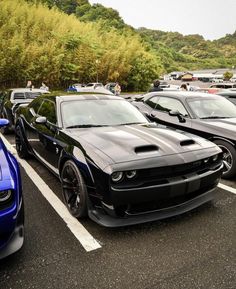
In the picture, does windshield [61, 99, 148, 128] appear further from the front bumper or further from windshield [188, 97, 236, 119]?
windshield [188, 97, 236, 119]

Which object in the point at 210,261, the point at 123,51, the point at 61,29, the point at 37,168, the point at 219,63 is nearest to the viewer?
the point at 210,261

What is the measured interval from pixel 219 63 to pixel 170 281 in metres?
129

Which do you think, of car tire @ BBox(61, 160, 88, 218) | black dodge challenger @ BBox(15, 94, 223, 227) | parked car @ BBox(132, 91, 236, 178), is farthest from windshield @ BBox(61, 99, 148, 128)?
parked car @ BBox(132, 91, 236, 178)

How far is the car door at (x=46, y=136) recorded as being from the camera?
148 inches

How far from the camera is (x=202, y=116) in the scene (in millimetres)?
5043

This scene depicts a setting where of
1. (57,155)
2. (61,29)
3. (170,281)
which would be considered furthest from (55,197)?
(61,29)

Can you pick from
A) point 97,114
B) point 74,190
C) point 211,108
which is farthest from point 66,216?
point 211,108

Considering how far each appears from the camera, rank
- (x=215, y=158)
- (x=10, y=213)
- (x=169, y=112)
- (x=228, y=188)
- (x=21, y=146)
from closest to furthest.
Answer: (x=10, y=213), (x=215, y=158), (x=228, y=188), (x=169, y=112), (x=21, y=146)

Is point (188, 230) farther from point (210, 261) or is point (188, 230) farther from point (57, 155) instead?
point (57, 155)

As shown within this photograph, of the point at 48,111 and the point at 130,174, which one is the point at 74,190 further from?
the point at 48,111

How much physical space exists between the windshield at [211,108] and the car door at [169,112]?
0.20 m

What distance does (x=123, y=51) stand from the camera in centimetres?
3034

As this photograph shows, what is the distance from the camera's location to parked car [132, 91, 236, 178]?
4.43 meters

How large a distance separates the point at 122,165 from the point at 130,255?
2.62 feet
